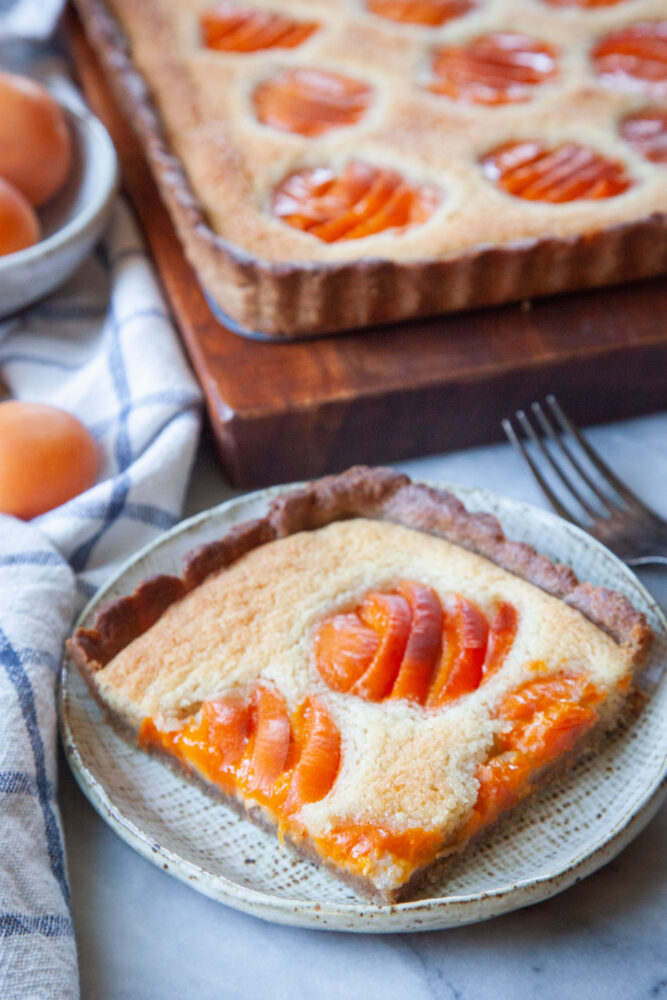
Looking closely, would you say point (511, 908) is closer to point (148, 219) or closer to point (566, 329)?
point (566, 329)

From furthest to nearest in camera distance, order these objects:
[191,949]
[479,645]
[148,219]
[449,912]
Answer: [148,219] < [479,645] < [191,949] < [449,912]

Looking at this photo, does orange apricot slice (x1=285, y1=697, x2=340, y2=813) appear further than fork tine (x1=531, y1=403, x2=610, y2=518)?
No

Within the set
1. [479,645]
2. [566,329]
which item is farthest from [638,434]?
[479,645]

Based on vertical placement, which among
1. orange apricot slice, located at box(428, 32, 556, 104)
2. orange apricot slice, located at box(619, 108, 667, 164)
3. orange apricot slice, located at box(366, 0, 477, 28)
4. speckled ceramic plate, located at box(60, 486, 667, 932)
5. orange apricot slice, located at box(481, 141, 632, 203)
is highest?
orange apricot slice, located at box(366, 0, 477, 28)

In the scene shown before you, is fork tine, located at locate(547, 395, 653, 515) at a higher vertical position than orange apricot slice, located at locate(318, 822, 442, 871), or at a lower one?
lower

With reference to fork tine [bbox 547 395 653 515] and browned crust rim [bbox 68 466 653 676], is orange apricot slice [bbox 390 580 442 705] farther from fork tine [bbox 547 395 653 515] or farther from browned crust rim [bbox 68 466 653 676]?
fork tine [bbox 547 395 653 515]

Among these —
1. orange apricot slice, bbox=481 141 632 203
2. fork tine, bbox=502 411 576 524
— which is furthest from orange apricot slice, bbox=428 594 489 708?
orange apricot slice, bbox=481 141 632 203
